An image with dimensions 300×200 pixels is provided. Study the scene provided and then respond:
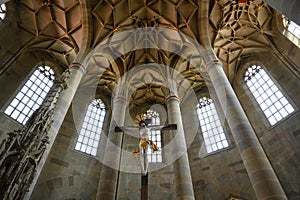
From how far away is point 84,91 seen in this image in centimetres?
1661

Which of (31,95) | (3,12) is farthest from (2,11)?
(31,95)

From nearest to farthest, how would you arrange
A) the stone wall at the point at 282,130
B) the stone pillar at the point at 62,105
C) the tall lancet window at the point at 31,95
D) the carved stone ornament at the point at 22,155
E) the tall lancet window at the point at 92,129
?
the carved stone ornament at the point at 22,155 < the stone pillar at the point at 62,105 < the stone wall at the point at 282,130 < the tall lancet window at the point at 31,95 < the tall lancet window at the point at 92,129


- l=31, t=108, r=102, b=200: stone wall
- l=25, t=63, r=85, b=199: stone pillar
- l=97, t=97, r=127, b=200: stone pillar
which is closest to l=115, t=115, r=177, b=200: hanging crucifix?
l=97, t=97, r=127, b=200: stone pillar

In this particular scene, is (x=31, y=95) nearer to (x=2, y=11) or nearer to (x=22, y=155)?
(x=2, y=11)

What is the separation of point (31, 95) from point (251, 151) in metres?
11.8

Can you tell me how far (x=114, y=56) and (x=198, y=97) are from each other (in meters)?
7.02

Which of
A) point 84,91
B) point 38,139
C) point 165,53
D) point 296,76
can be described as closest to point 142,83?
point 165,53

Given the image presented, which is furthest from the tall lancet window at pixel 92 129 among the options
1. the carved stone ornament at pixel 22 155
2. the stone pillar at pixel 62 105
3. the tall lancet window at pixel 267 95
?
the tall lancet window at pixel 267 95

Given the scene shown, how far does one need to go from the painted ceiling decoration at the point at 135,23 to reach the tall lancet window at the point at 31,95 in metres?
1.71

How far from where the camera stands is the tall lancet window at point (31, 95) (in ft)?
38.3

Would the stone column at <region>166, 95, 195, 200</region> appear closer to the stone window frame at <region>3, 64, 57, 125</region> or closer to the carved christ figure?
the carved christ figure

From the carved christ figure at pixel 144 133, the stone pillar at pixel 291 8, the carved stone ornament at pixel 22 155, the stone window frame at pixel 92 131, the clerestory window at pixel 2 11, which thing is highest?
the clerestory window at pixel 2 11

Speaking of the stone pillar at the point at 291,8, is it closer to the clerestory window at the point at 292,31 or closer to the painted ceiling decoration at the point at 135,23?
the painted ceiling decoration at the point at 135,23

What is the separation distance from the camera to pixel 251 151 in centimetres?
740
